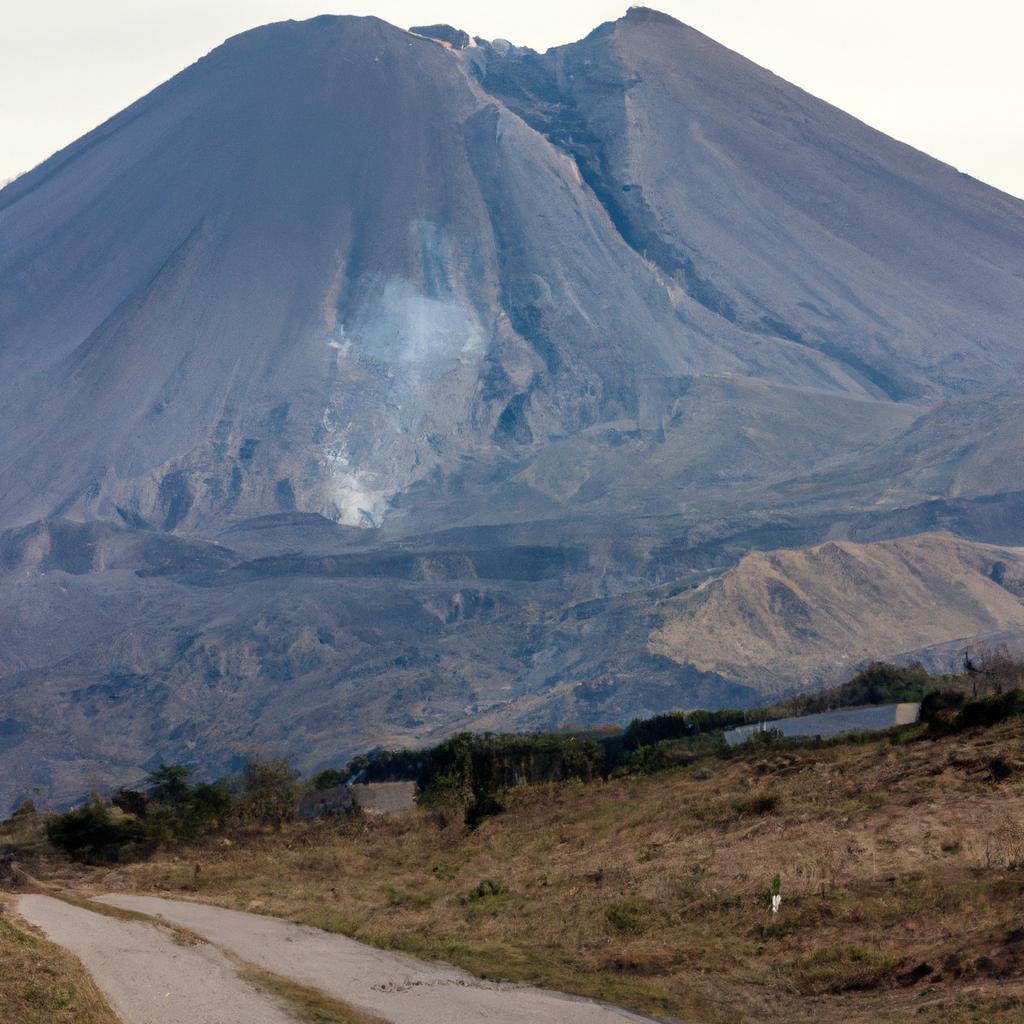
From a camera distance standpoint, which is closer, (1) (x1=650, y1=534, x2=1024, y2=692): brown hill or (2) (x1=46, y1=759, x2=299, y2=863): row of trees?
(2) (x1=46, y1=759, x2=299, y2=863): row of trees

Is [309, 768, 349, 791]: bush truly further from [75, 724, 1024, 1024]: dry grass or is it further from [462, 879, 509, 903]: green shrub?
[462, 879, 509, 903]: green shrub

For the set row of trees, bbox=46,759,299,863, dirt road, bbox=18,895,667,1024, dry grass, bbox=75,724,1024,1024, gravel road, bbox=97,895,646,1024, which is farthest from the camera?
row of trees, bbox=46,759,299,863

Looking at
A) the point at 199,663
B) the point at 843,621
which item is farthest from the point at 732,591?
the point at 199,663

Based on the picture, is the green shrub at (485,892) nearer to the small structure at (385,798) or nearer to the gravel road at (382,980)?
the gravel road at (382,980)

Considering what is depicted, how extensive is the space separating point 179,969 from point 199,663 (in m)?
163

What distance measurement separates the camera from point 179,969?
24453 mm

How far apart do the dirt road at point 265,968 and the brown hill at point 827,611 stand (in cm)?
12079

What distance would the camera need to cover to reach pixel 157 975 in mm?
23859

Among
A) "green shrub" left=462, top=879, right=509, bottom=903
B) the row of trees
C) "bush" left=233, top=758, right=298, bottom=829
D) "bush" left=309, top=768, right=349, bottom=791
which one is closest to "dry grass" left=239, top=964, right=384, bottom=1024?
"green shrub" left=462, top=879, right=509, bottom=903

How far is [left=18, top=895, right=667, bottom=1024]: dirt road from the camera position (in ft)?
72.5

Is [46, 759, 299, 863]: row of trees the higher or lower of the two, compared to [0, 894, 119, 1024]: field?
lower

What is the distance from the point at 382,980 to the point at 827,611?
Answer: 14063cm

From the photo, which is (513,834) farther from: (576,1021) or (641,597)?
(641,597)

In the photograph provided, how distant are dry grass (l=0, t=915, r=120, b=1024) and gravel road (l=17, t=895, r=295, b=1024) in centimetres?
46
